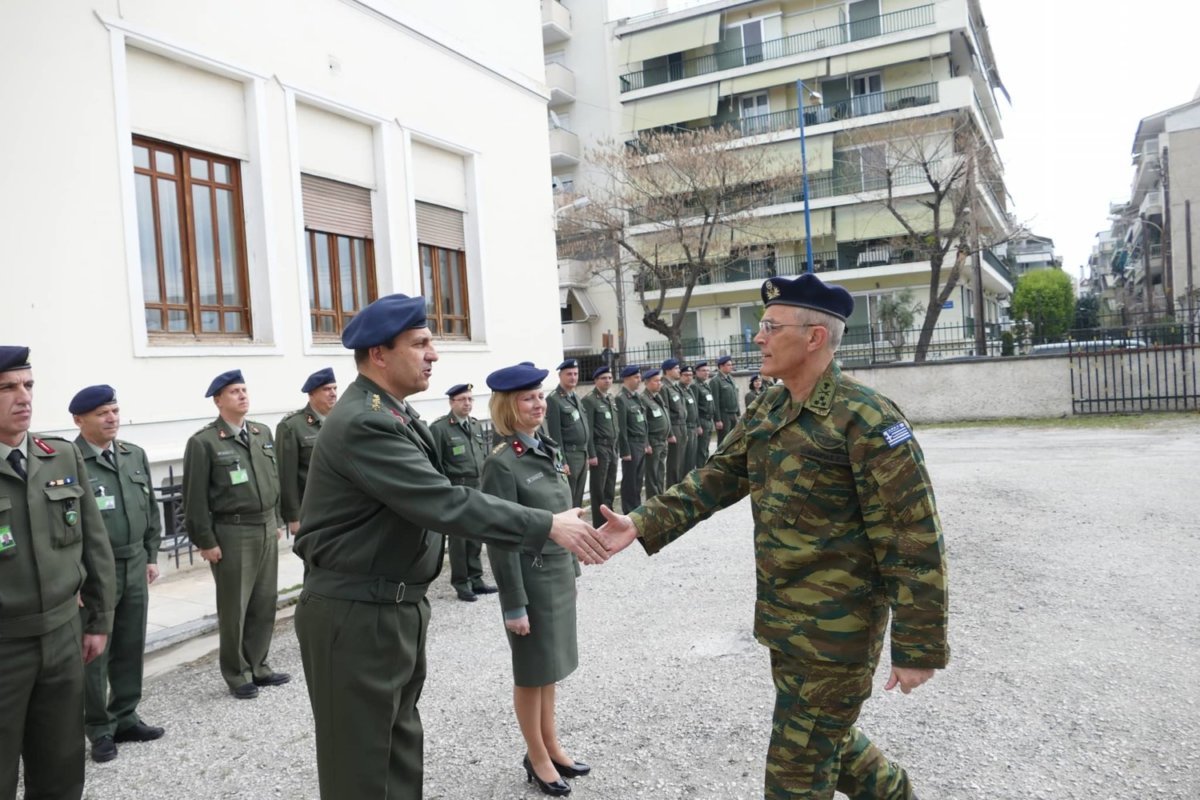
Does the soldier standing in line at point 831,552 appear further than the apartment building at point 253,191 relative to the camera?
No

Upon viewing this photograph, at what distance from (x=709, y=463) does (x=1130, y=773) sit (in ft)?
7.61

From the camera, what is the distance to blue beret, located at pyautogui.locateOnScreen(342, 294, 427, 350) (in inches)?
115

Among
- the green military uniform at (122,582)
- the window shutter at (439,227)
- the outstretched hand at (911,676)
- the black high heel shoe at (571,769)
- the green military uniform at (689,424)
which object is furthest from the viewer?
the window shutter at (439,227)

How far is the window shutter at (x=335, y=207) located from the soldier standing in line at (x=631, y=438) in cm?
521

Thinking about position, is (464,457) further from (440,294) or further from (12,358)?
(440,294)

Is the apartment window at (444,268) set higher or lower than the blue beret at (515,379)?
higher

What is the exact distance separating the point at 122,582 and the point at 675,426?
31.4 ft

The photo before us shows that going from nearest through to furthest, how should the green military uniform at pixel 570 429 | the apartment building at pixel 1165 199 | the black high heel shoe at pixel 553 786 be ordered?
the black high heel shoe at pixel 553 786, the green military uniform at pixel 570 429, the apartment building at pixel 1165 199

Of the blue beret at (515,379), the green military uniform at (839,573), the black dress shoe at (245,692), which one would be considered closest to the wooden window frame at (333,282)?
the black dress shoe at (245,692)

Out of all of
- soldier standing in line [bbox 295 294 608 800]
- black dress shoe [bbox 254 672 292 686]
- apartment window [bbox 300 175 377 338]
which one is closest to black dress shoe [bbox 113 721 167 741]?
black dress shoe [bbox 254 672 292 686]

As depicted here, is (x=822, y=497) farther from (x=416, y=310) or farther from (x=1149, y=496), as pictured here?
(x=1149, y=496)

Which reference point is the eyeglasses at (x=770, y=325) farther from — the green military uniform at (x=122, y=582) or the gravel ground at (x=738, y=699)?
the green military uniform at (x=122, y=582)

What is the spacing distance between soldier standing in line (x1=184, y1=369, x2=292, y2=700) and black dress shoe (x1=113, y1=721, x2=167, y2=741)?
63 centimetres

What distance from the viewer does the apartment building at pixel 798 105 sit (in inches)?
1437
